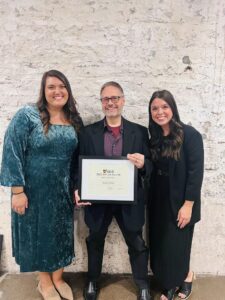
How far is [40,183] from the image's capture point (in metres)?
1.84

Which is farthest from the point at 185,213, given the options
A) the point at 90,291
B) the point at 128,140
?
the point at 90,291

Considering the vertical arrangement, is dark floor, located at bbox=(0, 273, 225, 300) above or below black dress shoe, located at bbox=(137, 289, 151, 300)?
below

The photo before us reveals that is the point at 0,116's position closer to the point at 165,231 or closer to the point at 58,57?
the point at 58,57

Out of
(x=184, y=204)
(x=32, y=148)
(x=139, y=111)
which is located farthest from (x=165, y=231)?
(x=32, y=148)

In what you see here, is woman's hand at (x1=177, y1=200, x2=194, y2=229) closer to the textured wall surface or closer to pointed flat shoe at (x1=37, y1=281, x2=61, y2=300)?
the textured wall surface

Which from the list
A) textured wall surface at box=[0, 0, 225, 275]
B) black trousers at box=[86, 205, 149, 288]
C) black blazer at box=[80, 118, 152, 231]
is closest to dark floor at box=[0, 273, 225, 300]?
black trousers at box=[86, 205, 149, 288]

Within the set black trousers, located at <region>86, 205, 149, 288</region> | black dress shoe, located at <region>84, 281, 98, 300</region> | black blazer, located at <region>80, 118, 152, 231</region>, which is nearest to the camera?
black blazer, located at <region>80, 118, 152, 231</region>

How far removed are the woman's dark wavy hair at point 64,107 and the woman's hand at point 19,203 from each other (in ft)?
1.45

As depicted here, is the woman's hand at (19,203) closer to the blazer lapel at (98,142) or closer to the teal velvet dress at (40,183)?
the teal velvet dress at (40,183)

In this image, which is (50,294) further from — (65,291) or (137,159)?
(137,159)

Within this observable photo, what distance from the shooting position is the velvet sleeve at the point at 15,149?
5.71 feet

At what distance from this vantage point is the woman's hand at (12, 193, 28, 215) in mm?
1805

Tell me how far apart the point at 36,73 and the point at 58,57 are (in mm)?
199

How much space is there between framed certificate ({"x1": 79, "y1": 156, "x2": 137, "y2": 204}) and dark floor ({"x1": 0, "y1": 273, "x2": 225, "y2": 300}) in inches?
33.6
